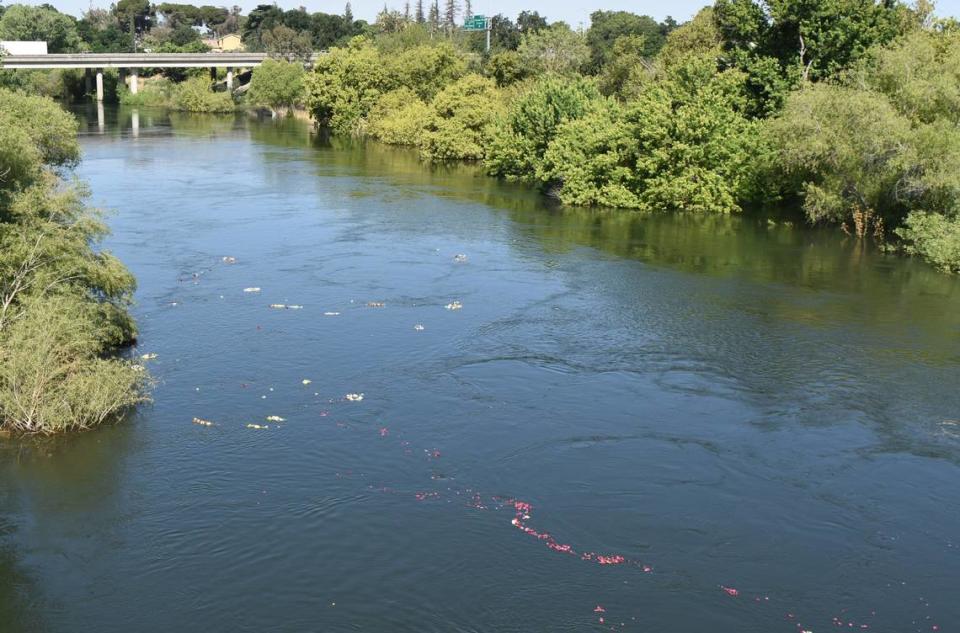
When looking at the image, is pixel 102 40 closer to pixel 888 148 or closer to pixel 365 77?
pixel 365 77

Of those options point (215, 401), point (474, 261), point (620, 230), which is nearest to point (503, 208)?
point (620, 230)

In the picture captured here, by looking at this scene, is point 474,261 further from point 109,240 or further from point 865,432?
point 865,432

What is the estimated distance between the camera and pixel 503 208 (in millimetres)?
59625

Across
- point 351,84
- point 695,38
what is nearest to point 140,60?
point 351,84

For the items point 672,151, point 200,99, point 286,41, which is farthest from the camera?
point 286,41

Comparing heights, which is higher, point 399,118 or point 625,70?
point 625,70

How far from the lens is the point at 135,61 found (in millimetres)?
136875

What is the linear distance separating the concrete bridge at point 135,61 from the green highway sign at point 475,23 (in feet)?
157

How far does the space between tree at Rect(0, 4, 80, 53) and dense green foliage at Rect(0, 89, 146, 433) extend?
12959 centimetres

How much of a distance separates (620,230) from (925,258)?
50.0ft

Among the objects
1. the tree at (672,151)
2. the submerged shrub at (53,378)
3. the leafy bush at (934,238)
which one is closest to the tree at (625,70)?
the tree at (672,151)

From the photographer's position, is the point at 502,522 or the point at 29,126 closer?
the point at 502,522

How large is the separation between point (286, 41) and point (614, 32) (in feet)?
197

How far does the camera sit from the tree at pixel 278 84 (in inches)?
4884
